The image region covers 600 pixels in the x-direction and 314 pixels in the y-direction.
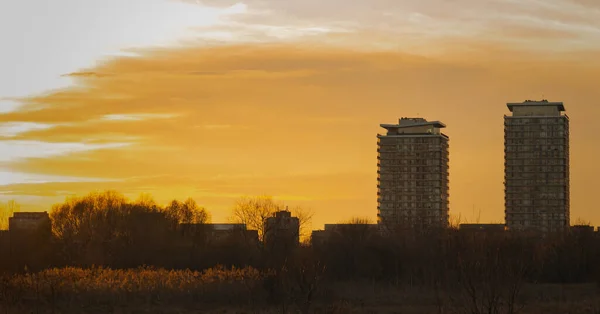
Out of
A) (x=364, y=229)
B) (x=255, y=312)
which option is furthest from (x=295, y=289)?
(x=364, y=229)

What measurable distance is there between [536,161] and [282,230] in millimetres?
83140

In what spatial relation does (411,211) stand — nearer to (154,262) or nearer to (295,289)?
(154,262)

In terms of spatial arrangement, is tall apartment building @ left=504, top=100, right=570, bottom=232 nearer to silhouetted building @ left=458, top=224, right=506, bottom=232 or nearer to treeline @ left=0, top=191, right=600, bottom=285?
silhouetted building @ left=458, top=224, right=506, bottom=232

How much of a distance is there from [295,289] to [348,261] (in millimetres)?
23271

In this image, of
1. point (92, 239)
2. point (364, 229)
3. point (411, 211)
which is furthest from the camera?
point (411, 211)

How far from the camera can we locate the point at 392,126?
171 m

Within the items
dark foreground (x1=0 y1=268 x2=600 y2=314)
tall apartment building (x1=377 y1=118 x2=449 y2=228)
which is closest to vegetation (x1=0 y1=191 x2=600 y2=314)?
dark foreground (x1=0 y1=268 x2=600 y2=314)

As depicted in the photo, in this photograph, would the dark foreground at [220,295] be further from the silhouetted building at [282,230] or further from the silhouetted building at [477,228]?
the silhouetted building at [477,228]

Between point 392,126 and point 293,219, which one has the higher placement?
point 392,126

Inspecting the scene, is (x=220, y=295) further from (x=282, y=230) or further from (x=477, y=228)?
(x=477, y=228)

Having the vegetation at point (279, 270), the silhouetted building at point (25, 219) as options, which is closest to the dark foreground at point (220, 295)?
the vegetation at point (279, 270)

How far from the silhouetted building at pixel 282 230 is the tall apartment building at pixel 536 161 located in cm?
5932

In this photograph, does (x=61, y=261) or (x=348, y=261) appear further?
(x=61, y=261)

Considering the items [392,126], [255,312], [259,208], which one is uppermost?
[392,126]
